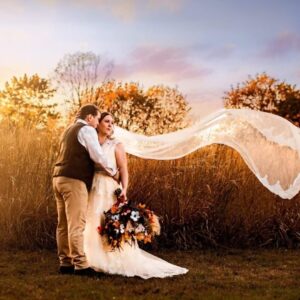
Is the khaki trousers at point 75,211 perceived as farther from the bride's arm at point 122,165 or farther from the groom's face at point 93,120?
the groom's face at point 93,120

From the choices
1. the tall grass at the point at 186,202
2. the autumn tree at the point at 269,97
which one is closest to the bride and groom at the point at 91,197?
the tall grass at the point at 186,202

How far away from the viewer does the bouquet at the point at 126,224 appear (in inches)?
263

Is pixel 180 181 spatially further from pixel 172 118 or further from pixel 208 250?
pixel 172 118

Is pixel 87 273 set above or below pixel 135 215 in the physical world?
below

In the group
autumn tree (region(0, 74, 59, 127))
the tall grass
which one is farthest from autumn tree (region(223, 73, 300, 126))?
the tall grass

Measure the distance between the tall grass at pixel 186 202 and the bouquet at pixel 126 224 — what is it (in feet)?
6.60

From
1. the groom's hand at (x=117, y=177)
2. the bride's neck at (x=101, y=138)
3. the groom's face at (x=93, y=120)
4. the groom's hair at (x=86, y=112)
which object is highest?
the groom's hair at (x=86, y=112)

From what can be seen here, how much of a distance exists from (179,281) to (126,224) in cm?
84

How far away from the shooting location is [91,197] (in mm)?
6898

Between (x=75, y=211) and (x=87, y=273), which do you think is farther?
(x=87, y=273)

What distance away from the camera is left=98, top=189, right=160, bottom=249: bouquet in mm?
6672

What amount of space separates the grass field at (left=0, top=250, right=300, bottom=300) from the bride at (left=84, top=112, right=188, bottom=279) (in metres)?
0.19

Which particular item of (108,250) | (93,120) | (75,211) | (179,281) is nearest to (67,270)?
(108,250)

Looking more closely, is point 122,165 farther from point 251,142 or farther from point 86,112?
point 251,142
